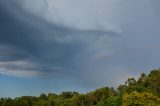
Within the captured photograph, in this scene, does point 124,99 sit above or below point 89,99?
below

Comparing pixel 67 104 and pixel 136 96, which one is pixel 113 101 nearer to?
pixel 136 96

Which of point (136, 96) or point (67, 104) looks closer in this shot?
point (136, 96)

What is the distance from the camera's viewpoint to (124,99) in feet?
409

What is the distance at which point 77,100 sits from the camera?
593 ft

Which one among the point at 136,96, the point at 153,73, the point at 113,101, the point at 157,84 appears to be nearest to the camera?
the point at 136,96

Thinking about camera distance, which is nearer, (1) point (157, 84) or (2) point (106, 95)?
(1) point (157, 84)

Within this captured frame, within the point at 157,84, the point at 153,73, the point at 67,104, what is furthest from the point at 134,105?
the point at 67,104

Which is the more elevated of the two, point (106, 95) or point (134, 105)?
point (106, 95)

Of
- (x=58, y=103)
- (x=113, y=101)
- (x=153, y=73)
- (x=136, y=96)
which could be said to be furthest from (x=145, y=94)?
(x=58, y=103)

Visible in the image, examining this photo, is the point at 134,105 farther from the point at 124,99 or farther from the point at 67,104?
the point at 67,104

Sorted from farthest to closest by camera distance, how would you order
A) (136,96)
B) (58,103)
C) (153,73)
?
(58,103) < (153,73) < (136,96)

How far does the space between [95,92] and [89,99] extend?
4.68m

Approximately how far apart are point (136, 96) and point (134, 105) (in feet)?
13.8

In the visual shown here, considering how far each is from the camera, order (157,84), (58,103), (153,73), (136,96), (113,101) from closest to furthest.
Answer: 1. (136,96)
2. (113,101)
3. (157,84)
4. (153,73)
5. (58,103)
